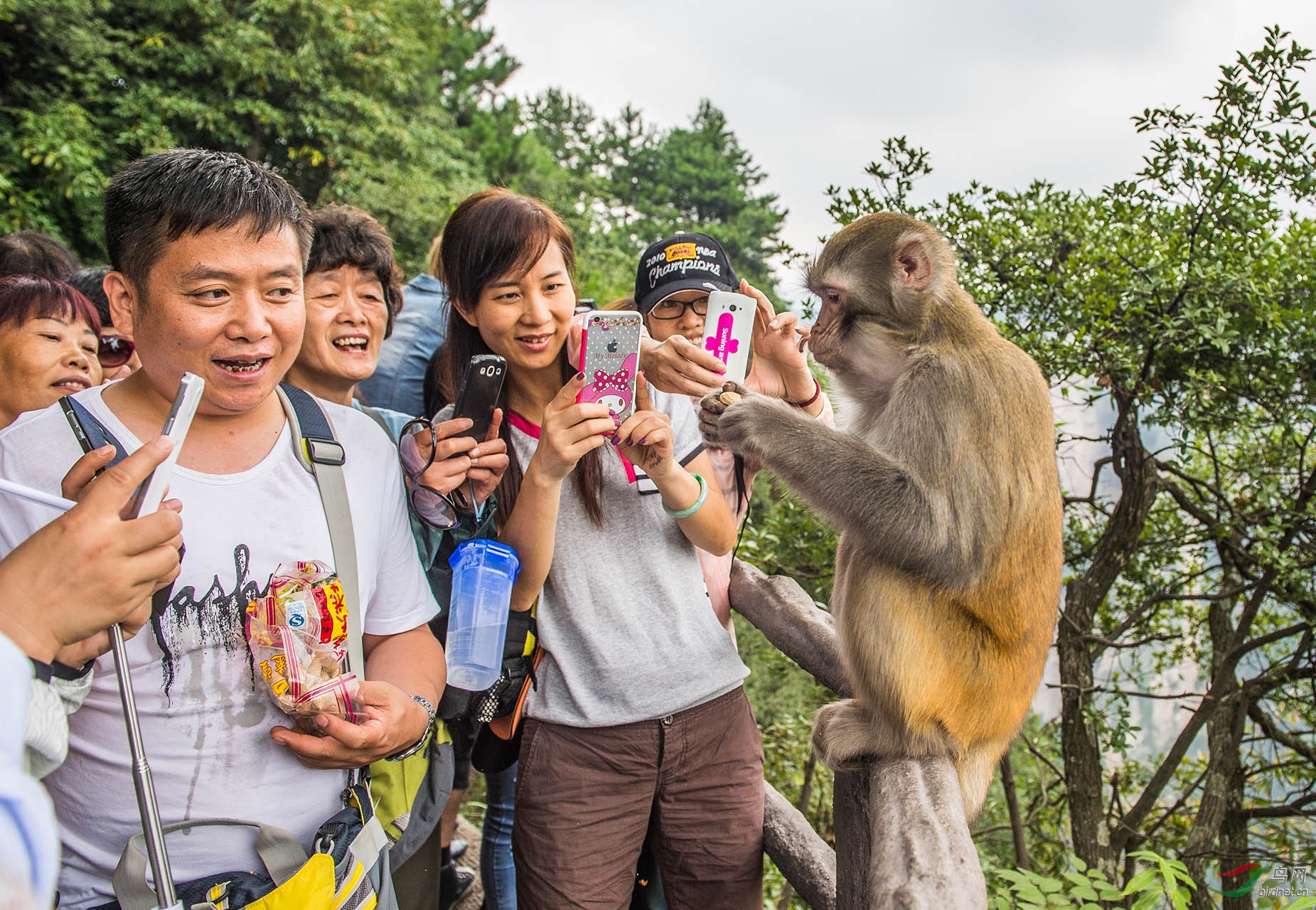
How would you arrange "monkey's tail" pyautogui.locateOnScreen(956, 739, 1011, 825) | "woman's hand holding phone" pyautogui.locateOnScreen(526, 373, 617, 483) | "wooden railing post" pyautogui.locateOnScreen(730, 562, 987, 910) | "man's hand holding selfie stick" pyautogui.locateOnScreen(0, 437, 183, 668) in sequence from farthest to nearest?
"monkey's tail" pyautogui.locateOnScreen(956, 739, 1011, 825) → "woman's hand holding phone" pyautogui.locateOnScreen(526, 373, 617, 483) → "wooden railing post" pyautogui.locateOnScreen(730, 562, 987, 910) → "man's hand holding selfie stick" pyautogui.locateOnScreen(0, 437, 183, 668)

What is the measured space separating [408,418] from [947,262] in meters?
1.53

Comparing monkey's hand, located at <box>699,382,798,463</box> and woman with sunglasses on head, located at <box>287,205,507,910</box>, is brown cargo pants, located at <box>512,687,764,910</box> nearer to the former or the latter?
woman with sunglasses on head, located at <box>287,205,507,910</box>

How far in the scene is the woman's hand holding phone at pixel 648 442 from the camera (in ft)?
5.83

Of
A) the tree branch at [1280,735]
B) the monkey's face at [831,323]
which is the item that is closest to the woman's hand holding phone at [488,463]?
the monkey's face at [831,323]

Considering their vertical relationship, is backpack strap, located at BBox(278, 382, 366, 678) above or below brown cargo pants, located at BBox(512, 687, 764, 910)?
above

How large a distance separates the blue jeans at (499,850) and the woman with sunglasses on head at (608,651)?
713 millimetres

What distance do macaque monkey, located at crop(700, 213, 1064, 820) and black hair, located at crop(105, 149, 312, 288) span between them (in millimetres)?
1084

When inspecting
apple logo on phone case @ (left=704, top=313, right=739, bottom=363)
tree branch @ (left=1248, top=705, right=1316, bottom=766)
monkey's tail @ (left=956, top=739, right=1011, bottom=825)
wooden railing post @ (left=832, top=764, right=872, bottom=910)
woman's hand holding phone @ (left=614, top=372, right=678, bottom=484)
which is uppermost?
apple logo on phone case @ (left=704, top=313, right=739, bottom=363)

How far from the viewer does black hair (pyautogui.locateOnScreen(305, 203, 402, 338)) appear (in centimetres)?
237

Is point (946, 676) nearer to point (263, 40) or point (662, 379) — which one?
point (662, 379)

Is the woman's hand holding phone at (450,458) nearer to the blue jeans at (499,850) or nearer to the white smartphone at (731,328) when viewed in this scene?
the white smartphone at (731,328)

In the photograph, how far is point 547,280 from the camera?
201 cm

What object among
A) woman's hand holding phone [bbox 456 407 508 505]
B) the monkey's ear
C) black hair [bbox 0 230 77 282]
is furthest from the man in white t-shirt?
black hair [bbox 0 230 77 282]

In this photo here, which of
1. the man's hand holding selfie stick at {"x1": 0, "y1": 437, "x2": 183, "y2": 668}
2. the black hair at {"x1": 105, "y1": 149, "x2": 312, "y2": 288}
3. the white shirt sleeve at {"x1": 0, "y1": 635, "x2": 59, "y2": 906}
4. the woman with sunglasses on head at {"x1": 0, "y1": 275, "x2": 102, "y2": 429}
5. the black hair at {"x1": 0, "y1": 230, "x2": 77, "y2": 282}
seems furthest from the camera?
the black hair at {"x1": 0, "y1": 230, "x2": 77, "y2": 282}
